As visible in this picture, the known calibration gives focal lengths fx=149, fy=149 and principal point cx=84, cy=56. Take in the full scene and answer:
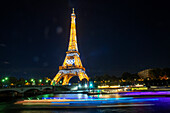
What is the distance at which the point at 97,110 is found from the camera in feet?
55.7

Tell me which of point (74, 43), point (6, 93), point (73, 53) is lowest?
point (6, 93)

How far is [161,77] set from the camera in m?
101

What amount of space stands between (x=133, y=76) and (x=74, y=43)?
58190 mm

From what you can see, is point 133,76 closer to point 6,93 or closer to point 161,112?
point 6,93

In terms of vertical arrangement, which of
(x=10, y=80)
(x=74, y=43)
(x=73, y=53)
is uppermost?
(x=74, y=43)

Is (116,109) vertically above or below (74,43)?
below

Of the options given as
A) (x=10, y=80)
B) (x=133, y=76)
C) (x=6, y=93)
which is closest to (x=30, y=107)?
(x=6, y=93)

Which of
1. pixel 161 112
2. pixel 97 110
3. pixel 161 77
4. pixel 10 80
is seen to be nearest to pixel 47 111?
pixel 97 110

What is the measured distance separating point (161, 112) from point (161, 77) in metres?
96.2

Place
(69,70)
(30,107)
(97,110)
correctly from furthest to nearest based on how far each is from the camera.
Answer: (69,70)
(30,107)
(97,110)

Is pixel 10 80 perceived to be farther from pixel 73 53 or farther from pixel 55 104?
pixel 55 104

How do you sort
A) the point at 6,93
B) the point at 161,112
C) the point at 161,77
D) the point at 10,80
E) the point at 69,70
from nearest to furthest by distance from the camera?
the point at 161,112, the point at 6,93, the point at 69,70, the point at 10,80, the point at 161,77

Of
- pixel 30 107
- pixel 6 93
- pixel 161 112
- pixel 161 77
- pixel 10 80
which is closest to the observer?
pixel 161 112

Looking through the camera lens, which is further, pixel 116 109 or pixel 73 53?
pixel 73 53
